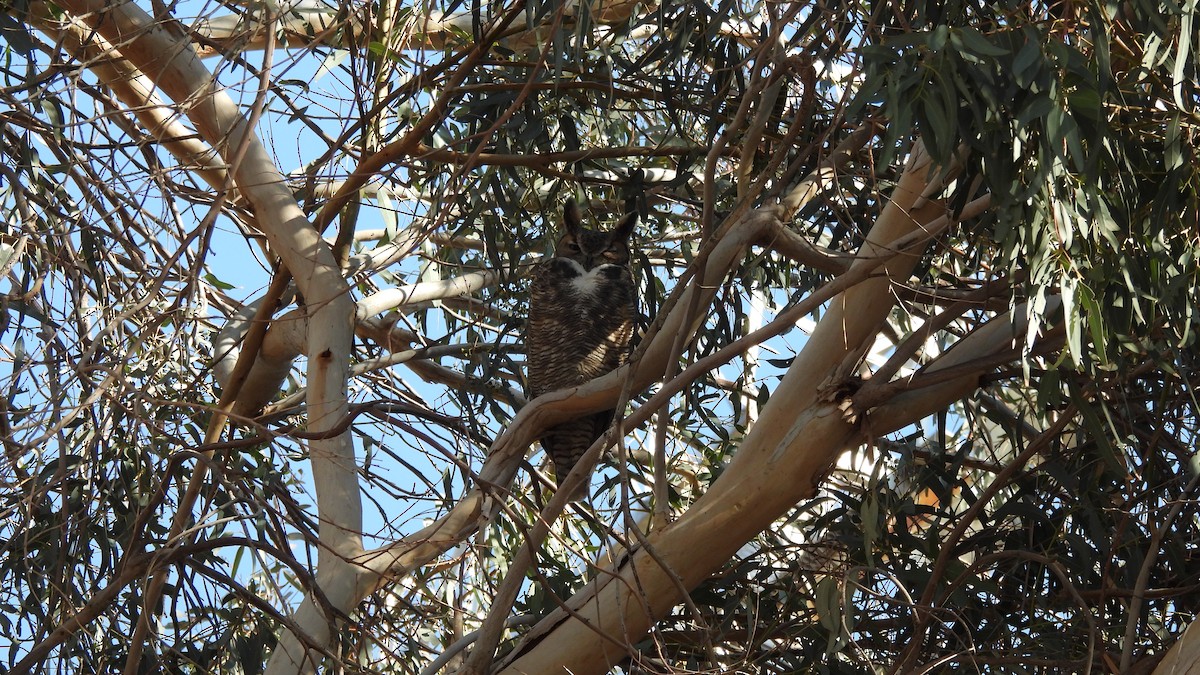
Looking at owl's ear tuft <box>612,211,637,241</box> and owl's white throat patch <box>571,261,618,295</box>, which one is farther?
owl's white throat patch <box>571,261,618,295</box>

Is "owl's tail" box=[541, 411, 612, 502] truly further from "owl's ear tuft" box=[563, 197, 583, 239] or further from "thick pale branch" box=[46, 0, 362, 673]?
"thick pale branch" box=[46, 0, 362, 673]

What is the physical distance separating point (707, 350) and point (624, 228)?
0.62 meters

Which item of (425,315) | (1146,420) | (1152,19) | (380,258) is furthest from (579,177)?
(1152,19)

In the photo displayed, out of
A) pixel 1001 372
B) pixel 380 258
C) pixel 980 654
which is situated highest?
pixel 380 258

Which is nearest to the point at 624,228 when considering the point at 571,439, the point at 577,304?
the point at 577,304

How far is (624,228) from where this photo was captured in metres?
3.76

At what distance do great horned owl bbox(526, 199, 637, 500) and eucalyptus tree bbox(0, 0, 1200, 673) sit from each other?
0.26m

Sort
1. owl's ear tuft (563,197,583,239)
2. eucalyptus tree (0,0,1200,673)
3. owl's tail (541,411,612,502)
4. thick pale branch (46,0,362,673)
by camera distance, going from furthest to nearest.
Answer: owl's ear tuft (563,197,583,239), owl's tail (541,411,612,502), thick pale branch (46,0,362,673), eucalyptus tree (0,0,1200,673)

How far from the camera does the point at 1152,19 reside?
5.53 ft

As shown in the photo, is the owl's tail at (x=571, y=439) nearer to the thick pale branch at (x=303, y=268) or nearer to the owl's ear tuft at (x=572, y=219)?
Answer: the owl's ear tuft at (x=572, y=219)

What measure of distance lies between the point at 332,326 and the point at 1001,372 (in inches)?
53.3

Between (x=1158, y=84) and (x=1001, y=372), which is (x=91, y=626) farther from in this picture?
(x=1158, y=84)

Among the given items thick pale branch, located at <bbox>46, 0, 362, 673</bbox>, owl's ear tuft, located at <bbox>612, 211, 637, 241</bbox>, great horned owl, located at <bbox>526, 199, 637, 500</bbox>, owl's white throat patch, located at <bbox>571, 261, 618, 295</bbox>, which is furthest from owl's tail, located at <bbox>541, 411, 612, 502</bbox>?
thick pale branch, located at <bbox>46, 0, 362, 673</bbox>

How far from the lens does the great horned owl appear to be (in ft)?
12.4
